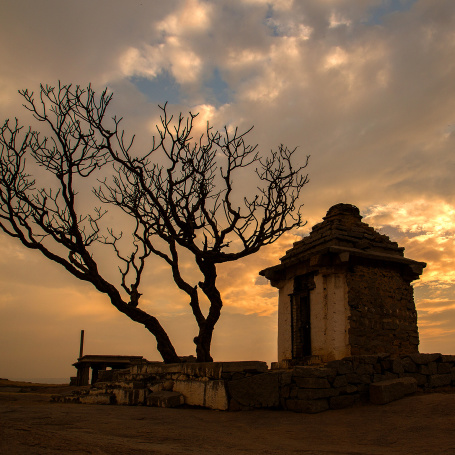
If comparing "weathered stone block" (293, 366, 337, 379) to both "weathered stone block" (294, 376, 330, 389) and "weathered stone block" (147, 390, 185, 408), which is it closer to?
"weathered stone block" (294, 376, 330, 389)

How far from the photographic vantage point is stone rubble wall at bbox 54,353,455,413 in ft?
24.9

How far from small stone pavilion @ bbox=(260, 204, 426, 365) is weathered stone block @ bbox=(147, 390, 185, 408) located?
486 cm

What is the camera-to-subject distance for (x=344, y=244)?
492 inches

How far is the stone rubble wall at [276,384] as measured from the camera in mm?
7586

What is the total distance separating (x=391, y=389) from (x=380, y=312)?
4356 mm

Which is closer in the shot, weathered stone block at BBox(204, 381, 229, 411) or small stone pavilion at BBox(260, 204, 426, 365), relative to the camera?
weathered stone block at BBox(204, 381, 229, 411)

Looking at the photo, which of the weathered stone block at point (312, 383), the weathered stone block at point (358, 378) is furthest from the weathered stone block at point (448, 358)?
the weathered stone block at point (312, 383)

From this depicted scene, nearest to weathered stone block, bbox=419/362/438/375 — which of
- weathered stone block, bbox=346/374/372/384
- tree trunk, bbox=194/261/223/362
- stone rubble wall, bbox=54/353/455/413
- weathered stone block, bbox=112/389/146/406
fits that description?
stone rubble wall, bbox=54/353/455/413

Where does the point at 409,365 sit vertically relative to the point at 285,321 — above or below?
below

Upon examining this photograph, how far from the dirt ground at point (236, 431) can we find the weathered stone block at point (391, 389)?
0.20 m

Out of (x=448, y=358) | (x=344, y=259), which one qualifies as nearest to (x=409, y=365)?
(x=448, y=358)

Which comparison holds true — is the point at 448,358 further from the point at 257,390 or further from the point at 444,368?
the point at 257,390

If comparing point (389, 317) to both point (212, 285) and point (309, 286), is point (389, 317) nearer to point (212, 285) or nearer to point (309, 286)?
point (309, 286)

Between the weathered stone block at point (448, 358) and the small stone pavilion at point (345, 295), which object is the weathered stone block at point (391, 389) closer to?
the weathered stone block at point (448, 358)
